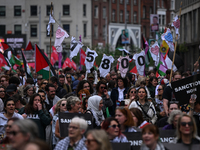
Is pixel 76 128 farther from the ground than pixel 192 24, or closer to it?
closer to it

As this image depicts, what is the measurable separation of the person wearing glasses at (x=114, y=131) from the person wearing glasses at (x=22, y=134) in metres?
2.25

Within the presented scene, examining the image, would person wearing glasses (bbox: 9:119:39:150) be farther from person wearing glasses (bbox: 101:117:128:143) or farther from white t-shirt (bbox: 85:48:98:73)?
white t-shirt (bbox: 85:48:98:73)

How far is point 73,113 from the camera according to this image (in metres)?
8.41

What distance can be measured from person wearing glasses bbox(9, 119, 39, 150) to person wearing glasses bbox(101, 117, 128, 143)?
225 centimetres

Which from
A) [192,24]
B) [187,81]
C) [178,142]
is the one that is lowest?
[178,142]

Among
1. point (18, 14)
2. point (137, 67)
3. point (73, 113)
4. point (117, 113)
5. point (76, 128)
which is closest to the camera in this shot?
point (76, 128)

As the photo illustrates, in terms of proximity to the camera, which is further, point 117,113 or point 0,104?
point 0,104

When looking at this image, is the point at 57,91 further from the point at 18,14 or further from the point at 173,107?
the point at 18,14

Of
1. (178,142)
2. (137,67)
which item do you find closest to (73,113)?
(178,142)

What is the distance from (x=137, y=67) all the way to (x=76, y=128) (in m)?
10.9

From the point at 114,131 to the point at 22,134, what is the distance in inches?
97.1

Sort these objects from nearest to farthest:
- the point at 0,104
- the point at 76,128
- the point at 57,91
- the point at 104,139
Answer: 1. the point at 104,139
2. the point at 76,128
3. the point at 0,104
4. the point at 57,91

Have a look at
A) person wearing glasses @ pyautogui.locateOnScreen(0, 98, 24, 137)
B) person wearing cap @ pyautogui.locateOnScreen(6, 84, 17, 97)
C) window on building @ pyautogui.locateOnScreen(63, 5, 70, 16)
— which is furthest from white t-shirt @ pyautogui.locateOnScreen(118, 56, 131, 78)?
window on building @ pyautogui.locateOnScreen(63, 5, 70, 16)

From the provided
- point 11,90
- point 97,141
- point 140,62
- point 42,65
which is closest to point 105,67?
point 140,62
